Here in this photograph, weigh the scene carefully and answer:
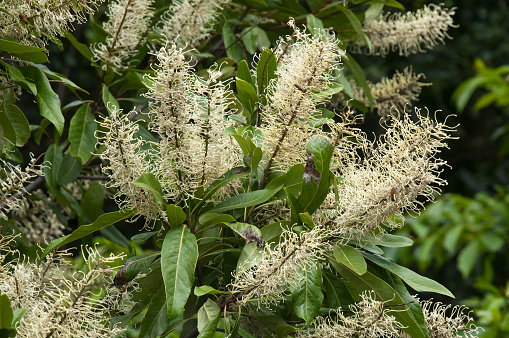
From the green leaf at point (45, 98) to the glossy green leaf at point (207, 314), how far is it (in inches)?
→ 24.4

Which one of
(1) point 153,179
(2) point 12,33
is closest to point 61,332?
(1) point 153,179

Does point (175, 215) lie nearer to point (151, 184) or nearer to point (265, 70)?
point (151, 184)

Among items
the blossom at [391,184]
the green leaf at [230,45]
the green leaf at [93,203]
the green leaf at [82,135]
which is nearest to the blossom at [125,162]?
the blossom at [391,184]

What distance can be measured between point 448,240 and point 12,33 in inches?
130

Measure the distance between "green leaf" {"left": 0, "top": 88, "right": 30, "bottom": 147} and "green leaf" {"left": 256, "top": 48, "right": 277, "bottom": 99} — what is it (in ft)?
2.19

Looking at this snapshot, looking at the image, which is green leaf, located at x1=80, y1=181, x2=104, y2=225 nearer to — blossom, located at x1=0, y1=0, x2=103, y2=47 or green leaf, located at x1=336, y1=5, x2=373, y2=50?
blossom, located at x1=0, y1=0, x2=103, y2=47

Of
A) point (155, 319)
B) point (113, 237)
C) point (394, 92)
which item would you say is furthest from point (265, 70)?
point (113, 237)

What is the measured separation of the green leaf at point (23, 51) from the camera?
4.42ft

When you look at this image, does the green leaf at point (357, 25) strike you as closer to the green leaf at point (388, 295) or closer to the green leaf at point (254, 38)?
the green leaf at point (254, 38)

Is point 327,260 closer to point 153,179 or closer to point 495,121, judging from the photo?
point 153,179

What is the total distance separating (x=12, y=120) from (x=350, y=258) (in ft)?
3.28

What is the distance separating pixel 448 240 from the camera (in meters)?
3.94

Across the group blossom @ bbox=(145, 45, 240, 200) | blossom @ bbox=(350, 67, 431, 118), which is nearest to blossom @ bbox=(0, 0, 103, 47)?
blossom @ bbox=(145, 45, 240, 200)

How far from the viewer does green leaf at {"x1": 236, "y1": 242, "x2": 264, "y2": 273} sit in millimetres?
1131
